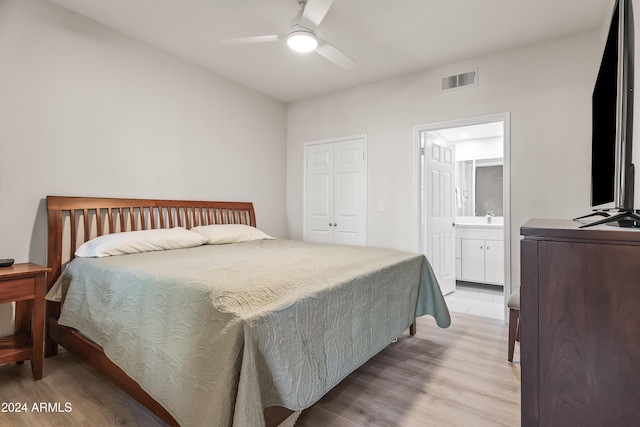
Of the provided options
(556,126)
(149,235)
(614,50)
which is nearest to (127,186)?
(149,235)

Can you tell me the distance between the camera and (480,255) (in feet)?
15.3

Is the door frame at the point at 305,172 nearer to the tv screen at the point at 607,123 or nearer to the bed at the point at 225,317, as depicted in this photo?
the bed at the point at 225,317

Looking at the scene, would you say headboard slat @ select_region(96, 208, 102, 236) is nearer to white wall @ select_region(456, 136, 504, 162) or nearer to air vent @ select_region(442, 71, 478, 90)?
air vent @ select_region(442, 71, 478, 90)

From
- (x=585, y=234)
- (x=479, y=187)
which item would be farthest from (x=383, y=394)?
(x=479, y=187)

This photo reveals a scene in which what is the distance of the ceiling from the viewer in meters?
2.51

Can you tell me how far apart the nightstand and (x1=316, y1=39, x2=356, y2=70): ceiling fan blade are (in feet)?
8.33

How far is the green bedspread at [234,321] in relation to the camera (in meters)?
1.21

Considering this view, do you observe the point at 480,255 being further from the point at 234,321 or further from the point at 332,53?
the point at 234,321

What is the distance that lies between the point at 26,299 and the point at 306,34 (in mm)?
2623

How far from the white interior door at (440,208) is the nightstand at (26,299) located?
356 centimetres

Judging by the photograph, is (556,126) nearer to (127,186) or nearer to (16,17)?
(127,186)

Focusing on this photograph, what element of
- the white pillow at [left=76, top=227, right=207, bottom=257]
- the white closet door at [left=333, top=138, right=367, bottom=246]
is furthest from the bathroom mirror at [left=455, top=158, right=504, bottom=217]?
the white pillow at [left=76, top=227, right=207, bottom=257]

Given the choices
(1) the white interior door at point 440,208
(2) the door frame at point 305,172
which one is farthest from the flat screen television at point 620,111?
(2) the door frame at point 305,172

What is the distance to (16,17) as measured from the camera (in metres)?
2.34
